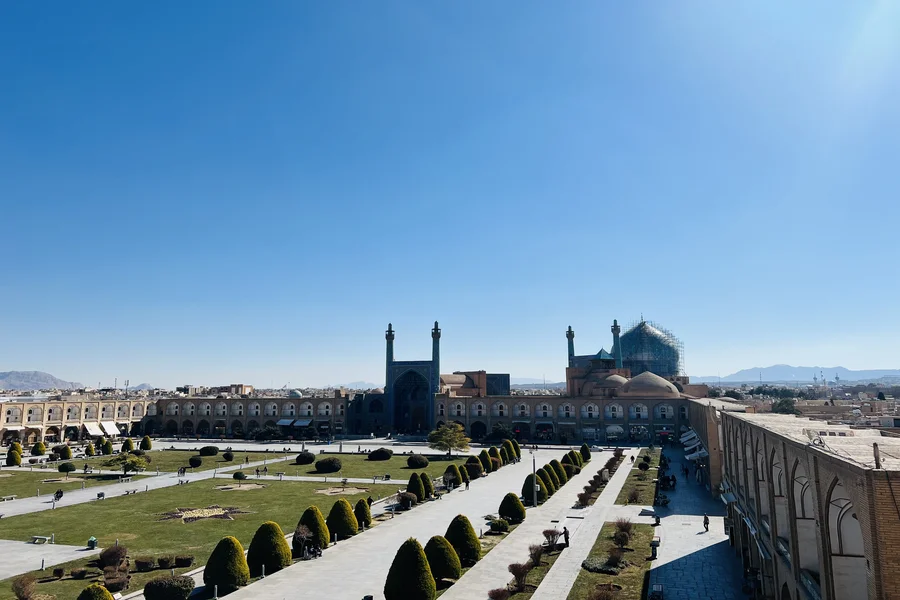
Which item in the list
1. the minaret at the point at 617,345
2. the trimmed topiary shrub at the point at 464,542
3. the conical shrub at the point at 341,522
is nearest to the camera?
the trimmed topiary shrub at the point at 464,542

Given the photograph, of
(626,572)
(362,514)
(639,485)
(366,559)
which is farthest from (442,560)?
(639,485)

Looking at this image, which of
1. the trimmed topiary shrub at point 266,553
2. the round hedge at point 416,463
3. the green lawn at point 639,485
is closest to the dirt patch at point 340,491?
the round hedge at point 416,463

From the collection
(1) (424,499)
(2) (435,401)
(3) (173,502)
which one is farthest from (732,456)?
(2) (435,401)

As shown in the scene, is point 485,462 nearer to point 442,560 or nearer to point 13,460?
point 442,560

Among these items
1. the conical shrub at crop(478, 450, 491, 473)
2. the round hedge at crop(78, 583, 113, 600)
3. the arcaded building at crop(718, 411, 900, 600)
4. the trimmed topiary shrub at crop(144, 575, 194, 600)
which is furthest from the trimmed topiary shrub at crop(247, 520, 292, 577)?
the conical shrub at crop(478, 450, 491, 473)

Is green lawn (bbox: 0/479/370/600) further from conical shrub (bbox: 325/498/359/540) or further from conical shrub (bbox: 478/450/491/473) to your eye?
conical shrub (bbox: 478/450/491/473)

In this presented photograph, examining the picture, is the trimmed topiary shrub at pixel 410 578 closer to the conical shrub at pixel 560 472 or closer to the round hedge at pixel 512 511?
the round hedge at pixel 512 511
